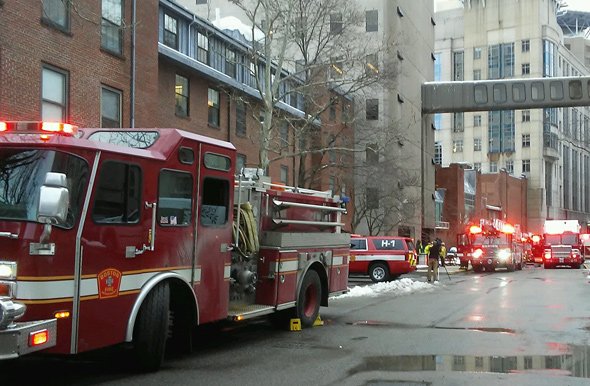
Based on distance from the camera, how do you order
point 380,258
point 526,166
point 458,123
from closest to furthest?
point 380,258 → point 526,166 → point 458,123

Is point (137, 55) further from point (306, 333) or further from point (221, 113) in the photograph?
point (306, 333)

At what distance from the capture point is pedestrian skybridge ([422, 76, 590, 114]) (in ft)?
139

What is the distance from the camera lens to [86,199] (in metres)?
6.37

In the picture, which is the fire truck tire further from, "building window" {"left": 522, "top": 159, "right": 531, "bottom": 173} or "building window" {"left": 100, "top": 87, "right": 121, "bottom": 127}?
"building window" {"left": 522, "top": 159, "right": 531, "bottom": 173}

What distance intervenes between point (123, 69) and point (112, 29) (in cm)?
122

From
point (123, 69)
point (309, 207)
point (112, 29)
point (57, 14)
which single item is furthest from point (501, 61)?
point (309, 207)

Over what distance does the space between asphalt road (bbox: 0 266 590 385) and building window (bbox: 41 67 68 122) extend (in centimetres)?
906

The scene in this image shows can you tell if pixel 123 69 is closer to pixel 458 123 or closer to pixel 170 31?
pixel 170 31

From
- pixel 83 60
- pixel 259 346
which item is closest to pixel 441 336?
pixel 259 346

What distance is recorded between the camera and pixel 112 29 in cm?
1975

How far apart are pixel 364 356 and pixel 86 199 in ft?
13.8

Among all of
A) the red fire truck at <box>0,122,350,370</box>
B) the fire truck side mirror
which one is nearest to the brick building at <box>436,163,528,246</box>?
the red fire truck at <box>0,122,350,370</box>

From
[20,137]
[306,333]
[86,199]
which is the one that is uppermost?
[20,137]

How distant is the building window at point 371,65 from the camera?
23553 millimetres
